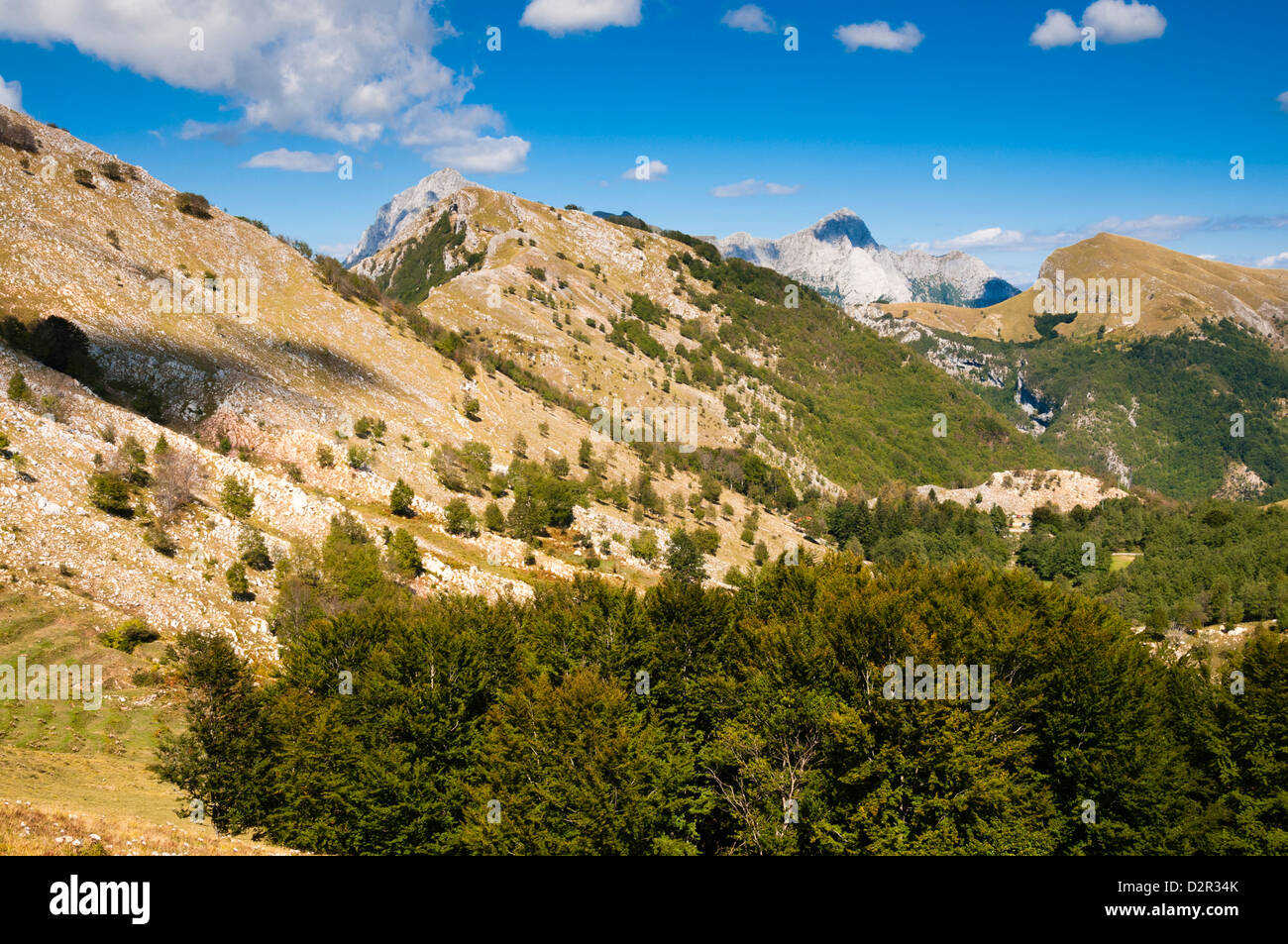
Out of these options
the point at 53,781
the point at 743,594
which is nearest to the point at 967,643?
the point at 743,594

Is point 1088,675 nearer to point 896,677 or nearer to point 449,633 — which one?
point 896,677

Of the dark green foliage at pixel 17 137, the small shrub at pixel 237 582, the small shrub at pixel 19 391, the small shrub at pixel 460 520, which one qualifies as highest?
the dark green foliage at pixel 17 137

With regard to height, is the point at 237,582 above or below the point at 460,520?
below

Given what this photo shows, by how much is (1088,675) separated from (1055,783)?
5891 mm

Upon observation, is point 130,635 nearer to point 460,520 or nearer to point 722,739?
point 460,520

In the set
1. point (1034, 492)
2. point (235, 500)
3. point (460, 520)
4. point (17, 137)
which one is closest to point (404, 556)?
point (460, 520)

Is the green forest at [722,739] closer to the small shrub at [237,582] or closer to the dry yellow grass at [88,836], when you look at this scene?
the dry yellow grass at [88,836]

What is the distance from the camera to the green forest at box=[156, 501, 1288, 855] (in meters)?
30.5

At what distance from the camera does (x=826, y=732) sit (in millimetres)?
33312

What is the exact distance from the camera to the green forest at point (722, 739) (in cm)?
3050

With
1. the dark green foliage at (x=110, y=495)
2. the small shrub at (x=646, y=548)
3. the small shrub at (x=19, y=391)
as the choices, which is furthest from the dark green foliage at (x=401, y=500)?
the small shrub at (x=19, y=391)

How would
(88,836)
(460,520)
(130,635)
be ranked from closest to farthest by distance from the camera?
(88,836) < (130,635) < (460,520)

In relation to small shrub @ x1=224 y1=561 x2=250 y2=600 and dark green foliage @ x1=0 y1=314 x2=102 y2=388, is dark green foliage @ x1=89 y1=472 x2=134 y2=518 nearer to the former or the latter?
small shrub @ x1=224 y1=561 x2=250 y2=600

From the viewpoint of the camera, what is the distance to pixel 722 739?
34.7m
